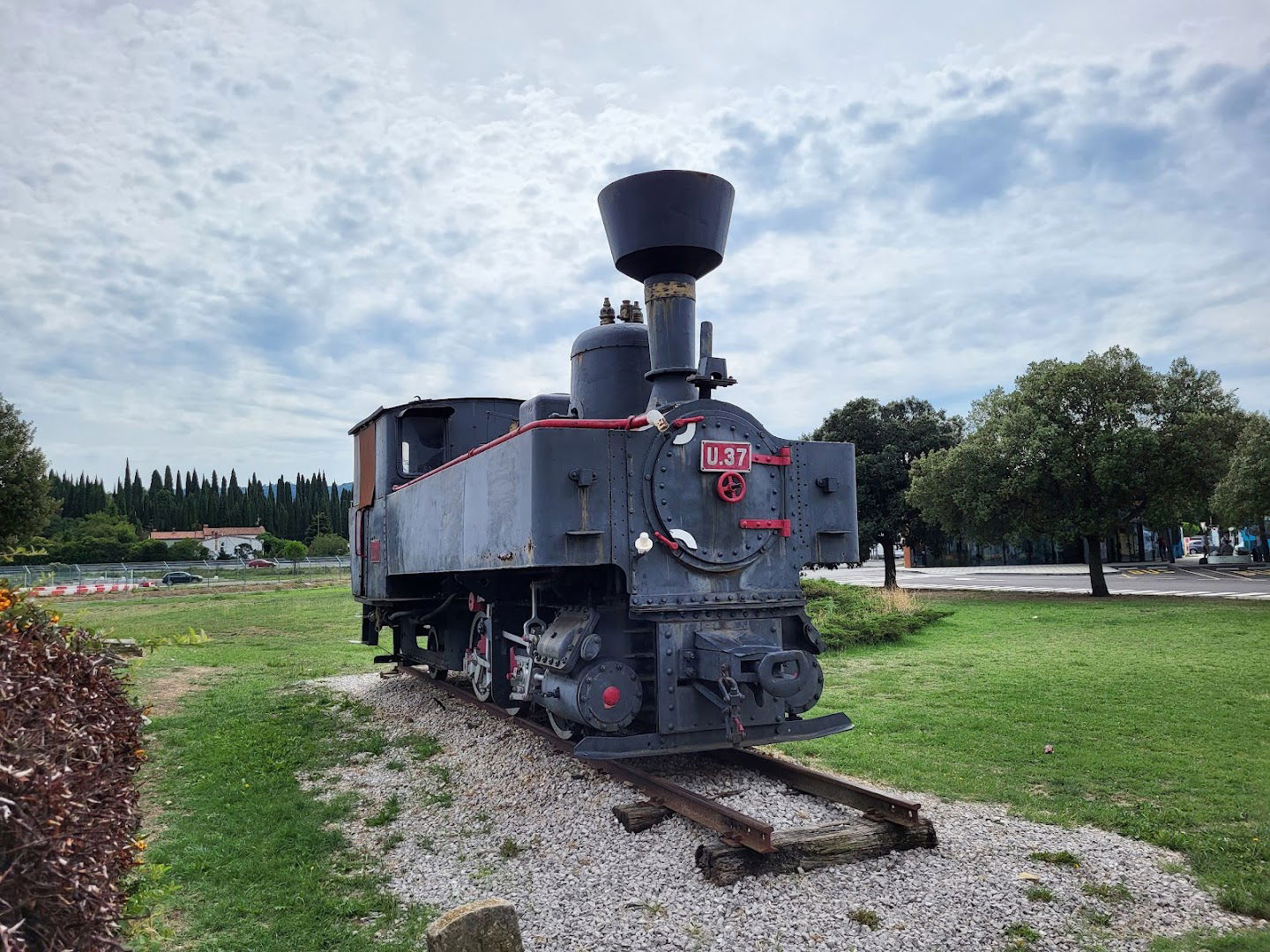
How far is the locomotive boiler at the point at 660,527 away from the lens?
6008 millimetres

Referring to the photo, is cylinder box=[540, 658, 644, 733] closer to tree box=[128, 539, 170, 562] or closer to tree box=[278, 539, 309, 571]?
tree box=[278, 539, 309, 571]

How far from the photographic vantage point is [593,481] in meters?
6.09

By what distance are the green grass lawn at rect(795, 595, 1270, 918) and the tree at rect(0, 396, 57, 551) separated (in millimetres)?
26583

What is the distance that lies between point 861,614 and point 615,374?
11.3 meters

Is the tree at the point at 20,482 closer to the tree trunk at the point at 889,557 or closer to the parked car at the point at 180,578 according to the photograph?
the parked car at the point at 180,578

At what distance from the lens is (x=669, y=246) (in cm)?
662

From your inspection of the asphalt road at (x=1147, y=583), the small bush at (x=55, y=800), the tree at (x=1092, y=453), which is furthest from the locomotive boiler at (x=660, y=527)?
the asphalt road at (x=1147, y=583)

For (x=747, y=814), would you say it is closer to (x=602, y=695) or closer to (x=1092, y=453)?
(x=602, y=695)

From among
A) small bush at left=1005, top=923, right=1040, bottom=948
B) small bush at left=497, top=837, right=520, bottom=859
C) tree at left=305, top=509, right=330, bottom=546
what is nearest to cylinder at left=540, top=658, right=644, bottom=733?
small bush at left=497, top=837, right=520, bottom=859

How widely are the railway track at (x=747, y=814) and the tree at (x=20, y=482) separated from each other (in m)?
27.4

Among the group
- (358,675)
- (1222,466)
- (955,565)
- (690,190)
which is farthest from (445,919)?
(955,565)

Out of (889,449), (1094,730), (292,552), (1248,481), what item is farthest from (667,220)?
(292,552)

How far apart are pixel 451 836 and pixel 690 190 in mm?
4992

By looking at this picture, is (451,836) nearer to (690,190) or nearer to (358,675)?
(690,190)
